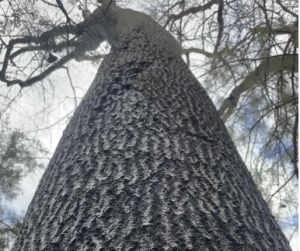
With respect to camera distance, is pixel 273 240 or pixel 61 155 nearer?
pixel 273 240

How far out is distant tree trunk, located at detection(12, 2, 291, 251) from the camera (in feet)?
2.65

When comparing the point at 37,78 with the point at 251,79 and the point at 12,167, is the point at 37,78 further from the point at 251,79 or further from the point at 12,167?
the point at 251,79

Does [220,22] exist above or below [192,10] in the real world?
below

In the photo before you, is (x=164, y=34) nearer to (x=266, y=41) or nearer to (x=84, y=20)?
(x=84, y=20)

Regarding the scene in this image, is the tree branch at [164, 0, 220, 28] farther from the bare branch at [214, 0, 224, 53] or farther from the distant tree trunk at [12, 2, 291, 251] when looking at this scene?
the distant tree trunk at [12, 2, 291, 251]

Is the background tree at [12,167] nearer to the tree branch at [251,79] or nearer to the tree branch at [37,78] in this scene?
the tree branch at [37,78]

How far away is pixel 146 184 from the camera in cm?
93

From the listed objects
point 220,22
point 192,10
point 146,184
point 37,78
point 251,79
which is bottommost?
point 146,184

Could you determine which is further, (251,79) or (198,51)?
(198,51)

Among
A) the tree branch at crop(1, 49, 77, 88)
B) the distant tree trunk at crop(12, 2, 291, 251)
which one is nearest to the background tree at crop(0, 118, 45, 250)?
the tree branch at crop(1, 49, 77, 88)

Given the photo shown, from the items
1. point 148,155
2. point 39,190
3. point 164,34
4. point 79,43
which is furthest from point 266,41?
point 39,190

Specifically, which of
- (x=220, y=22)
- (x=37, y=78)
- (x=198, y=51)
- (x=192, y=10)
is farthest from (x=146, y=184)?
(x=198, y=51)

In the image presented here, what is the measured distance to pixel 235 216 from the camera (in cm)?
89

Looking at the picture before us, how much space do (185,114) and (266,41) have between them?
1572mm
